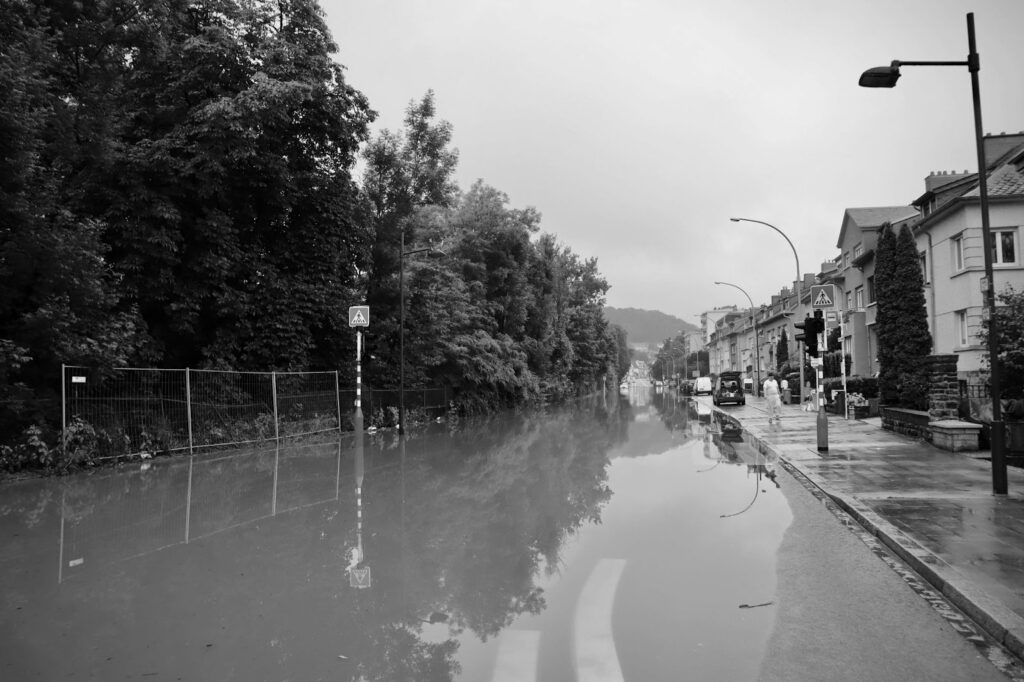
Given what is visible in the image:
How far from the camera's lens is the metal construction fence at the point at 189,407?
1415 centimetres

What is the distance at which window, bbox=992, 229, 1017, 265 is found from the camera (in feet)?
87.7

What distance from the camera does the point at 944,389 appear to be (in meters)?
16.5

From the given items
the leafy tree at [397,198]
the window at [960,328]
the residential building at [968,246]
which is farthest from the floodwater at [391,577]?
the window at [960,328]

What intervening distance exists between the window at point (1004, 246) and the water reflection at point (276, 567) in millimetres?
22964

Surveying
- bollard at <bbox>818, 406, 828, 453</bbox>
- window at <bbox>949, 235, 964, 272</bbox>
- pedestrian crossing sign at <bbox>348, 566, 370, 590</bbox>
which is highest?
window at <bbox>949, 235, 964, 272</bbox>

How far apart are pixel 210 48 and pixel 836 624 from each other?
62.0 feet

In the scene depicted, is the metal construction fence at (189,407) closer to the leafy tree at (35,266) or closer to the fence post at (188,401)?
the fence post at (188,401)

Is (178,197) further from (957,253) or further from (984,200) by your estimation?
(957,253)

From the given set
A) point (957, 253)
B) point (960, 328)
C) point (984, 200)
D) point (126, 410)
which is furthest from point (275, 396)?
point (957, 253)

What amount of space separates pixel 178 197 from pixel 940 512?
1797 cm

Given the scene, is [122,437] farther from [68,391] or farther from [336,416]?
[336,416]

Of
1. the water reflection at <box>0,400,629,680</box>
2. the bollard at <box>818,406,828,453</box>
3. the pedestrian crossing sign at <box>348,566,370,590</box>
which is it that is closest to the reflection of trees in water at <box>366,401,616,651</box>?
the water reflection at <box>0,400,629,680</box>

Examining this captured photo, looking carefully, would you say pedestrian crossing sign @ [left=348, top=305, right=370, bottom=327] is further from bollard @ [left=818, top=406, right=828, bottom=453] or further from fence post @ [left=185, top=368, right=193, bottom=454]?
bollard @ [left=818, top=406, right=828, bottom=453]

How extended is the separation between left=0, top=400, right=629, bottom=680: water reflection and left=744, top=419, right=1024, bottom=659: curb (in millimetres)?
3184
